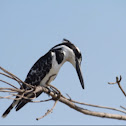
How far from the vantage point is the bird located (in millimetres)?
4918

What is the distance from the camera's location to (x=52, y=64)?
16.2ft

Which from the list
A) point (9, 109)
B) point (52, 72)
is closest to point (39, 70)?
point (52, 72)

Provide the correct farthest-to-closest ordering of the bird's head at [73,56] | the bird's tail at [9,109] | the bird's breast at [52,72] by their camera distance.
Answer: the bird's head at [73,56]
the bird's breast at [52,72]
the bird's tail at [9,109]

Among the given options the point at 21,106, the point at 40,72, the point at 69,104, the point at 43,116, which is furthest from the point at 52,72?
the point at 43,116

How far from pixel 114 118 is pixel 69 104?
560 mm

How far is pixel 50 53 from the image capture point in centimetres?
512

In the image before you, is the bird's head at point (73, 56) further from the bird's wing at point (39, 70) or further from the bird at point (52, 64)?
the bird's wing at point (39, 70)

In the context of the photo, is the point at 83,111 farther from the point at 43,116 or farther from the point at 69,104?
the point at 43,116

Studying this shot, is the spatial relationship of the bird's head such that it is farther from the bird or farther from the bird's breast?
the bird's breast

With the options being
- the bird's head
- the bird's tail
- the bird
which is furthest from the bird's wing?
the bird's head

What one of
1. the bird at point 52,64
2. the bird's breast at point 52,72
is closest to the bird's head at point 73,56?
the bird at point 52,64

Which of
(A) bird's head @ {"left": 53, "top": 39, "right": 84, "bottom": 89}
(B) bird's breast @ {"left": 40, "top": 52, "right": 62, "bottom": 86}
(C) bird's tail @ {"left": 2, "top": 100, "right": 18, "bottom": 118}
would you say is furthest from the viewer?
(A) bird's head @ {"left": 53, "top": 39, "right": 84, "bottom": 89}

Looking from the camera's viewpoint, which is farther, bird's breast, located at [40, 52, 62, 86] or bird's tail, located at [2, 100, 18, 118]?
bird's breast, located at [40, 52, 62, 86]

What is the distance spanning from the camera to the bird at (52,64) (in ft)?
16.1
